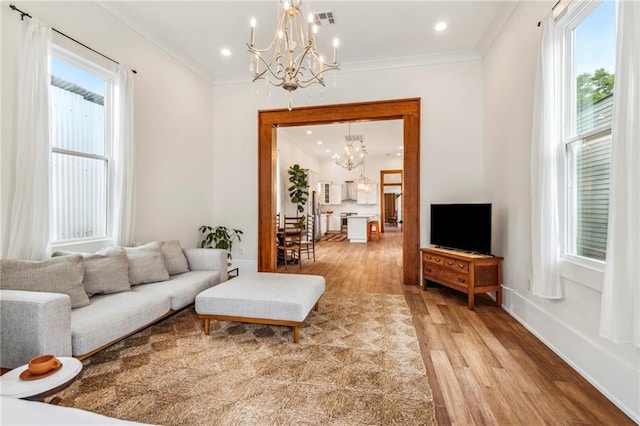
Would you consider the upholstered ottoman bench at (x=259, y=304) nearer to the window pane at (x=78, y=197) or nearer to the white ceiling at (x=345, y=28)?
the window pane at (x=78, y=197)

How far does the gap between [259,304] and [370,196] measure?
32.8ft

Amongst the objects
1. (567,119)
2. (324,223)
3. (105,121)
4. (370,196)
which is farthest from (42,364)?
(370,196)

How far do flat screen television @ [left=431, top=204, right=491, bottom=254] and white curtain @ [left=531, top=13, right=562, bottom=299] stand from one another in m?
1.02

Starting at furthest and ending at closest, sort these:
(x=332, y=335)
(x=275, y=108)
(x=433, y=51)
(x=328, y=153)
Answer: (x=328, y=153) < (x=275, y=108) < (x=433, y=51) < (x=332, y=335)

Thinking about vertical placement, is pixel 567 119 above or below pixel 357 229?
above

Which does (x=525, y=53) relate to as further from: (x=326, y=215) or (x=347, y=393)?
(x=326, y=215)

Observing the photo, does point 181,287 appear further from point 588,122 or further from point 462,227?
point 588,122

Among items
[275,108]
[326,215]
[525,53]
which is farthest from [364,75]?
[326,215]

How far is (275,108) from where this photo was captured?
4.96 meters

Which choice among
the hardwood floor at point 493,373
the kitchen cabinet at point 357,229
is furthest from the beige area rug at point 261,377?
the kitchen cabinet at point 357,229

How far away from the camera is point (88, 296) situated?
8.12 feet

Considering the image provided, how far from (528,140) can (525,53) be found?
2.99 ft

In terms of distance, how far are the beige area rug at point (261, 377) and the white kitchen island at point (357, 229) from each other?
698cm

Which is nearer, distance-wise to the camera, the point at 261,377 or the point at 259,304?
the point at 261,377
